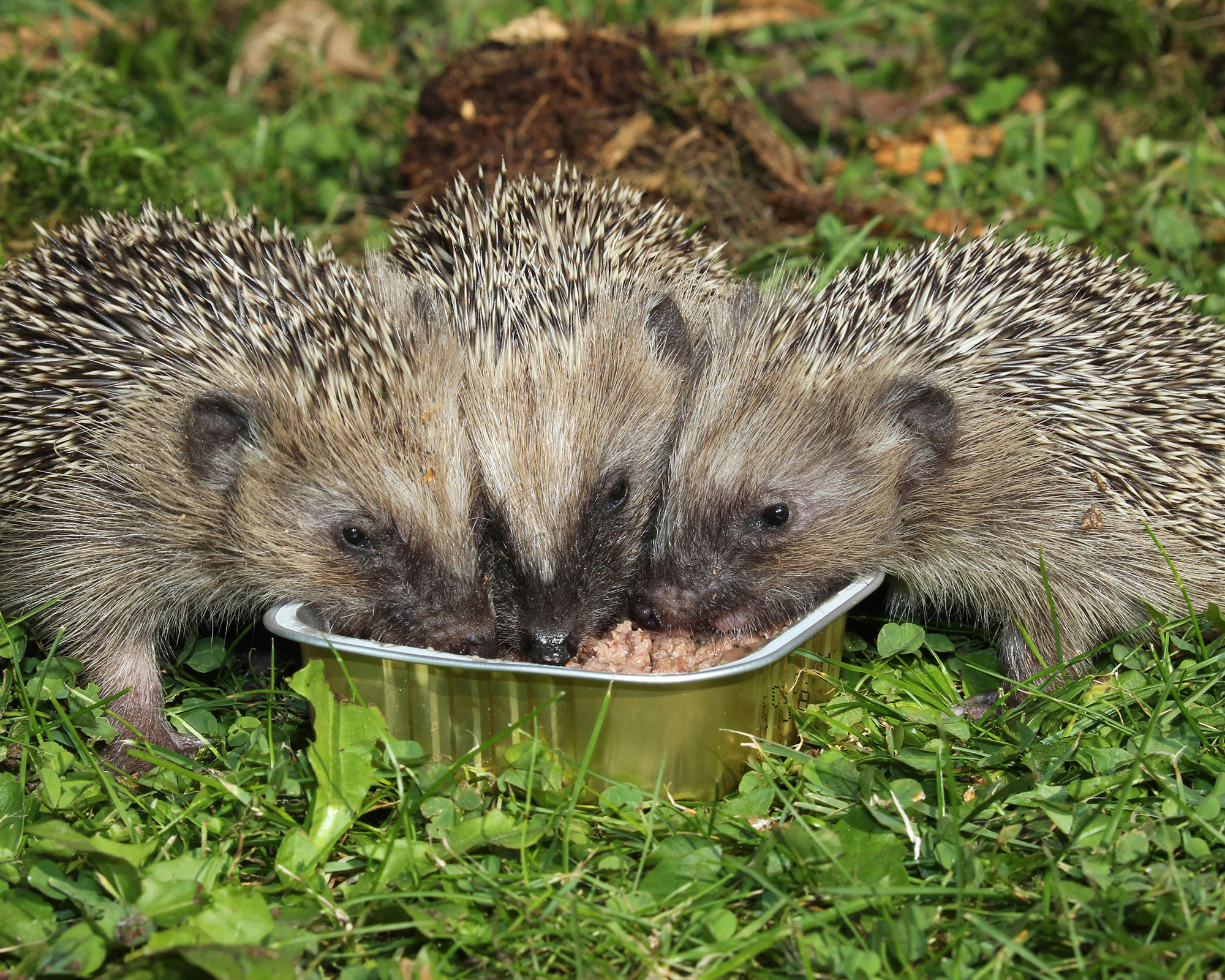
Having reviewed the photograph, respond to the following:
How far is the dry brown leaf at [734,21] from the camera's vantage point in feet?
18.8

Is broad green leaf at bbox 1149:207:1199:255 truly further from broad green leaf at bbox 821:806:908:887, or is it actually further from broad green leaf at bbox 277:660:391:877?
broad green leaf at bbox 277:660:391:877

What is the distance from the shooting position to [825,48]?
5668mm

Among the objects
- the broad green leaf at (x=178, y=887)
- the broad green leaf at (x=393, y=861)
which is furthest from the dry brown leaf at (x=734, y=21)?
the broad green leaf at (x=178, y=887)

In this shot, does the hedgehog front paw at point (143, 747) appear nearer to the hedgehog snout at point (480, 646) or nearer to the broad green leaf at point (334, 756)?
the broad green leaf at point (334, 756)

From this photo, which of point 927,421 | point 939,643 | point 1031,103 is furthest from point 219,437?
point 1031,103

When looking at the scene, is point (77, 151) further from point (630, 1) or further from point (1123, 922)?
point (1123, 922)

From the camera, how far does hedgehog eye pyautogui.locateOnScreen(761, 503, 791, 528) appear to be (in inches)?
113

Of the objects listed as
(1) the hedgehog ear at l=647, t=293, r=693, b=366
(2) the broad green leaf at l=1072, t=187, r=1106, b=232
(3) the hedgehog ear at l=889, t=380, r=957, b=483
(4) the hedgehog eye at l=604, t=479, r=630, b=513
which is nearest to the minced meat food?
→ (4) the hedgehog eye at l=604, t=479, r=630, b=513

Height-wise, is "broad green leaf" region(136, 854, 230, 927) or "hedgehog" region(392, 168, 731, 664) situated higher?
"hedgehog" region(392, 168, 731, 664)

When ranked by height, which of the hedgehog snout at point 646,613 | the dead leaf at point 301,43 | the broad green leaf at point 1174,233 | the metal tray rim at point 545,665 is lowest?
the hedgehog snout at point 646,613

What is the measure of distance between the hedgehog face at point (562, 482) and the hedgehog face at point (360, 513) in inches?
3.0

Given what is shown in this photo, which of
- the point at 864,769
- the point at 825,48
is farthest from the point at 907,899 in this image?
the point at 825,48

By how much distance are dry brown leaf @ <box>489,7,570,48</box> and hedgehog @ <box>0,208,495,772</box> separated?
82.5 inches

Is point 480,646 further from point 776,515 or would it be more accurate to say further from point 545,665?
point 776,515
